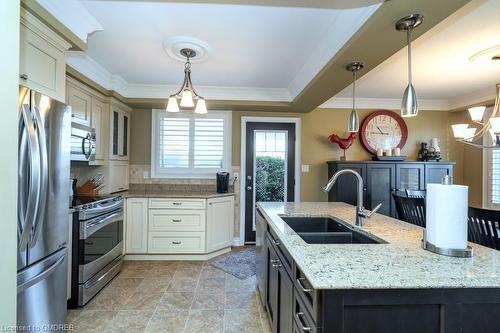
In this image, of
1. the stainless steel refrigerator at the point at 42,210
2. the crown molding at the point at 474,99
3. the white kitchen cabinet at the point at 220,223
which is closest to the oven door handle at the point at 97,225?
the stainless steel refrigerator at the point at 42,210

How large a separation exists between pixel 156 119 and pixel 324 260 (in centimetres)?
385

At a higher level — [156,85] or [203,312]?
[156,85]

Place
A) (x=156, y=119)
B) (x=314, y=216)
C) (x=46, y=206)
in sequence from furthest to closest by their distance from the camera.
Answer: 1. (x=156, y=119)
2. (x=314, y=216)
3. (x=46, y=206)

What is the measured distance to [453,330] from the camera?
0.99 metres

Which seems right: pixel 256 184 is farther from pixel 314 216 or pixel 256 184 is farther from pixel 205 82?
pixel 314 216

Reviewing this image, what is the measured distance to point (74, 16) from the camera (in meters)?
1.99

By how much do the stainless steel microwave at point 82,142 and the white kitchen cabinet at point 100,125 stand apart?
221 mm

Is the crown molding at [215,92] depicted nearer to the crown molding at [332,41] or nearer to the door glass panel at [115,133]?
the door glass panel at [115,133]

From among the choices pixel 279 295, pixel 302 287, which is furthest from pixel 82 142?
pixel 302 287

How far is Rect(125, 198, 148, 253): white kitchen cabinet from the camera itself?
145 inches

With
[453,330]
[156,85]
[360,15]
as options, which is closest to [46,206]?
[453,330]

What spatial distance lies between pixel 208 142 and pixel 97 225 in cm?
213

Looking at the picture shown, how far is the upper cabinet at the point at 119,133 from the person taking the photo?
3.67 metres

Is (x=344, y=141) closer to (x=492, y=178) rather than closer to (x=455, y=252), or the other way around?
(x=492, y=178)
